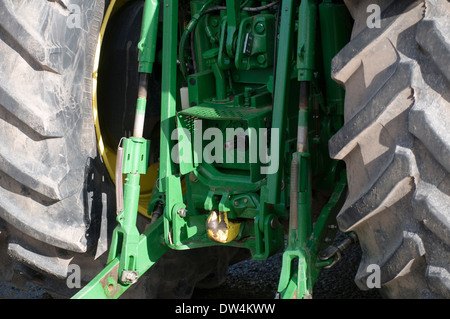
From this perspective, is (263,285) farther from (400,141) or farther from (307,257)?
(400,141)

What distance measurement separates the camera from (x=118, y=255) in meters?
2.61

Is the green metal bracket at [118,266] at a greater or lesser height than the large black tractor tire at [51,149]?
lesser

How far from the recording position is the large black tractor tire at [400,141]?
1.96 metres

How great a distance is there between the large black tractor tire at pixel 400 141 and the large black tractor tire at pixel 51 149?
888 millimetres

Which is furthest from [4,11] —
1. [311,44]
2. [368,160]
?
[368,160]

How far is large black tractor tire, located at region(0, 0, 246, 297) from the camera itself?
8.07 feet

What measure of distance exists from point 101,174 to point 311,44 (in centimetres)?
86

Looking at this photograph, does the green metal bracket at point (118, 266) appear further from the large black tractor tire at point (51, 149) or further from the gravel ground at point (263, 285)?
the gravel ground at point (263, 285)

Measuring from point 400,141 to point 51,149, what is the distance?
3.63ft

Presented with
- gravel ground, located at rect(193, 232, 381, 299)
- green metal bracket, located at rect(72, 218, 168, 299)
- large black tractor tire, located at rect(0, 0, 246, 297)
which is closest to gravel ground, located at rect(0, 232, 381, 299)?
gravel ground, located at rect(193, 232, 381, 299)

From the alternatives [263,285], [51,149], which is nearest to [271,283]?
[263,285]

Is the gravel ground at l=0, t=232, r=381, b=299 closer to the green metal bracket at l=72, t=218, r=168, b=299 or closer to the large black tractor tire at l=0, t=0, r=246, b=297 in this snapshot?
the large black tractor tire at l=0, t=0, r=246, b=297

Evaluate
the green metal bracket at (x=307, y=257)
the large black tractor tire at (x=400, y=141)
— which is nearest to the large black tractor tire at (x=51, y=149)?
the green metal bracket at (x=307, y=257)

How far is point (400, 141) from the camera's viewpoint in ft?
6.65
